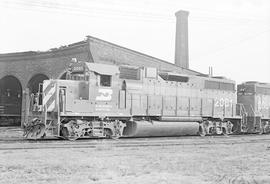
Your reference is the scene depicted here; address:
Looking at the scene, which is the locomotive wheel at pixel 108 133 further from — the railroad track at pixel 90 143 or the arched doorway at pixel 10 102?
the arched doorway at pixel 10 102

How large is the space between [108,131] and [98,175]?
30.9 ft

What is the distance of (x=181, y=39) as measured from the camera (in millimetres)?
44594

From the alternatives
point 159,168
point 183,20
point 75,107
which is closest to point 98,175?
point 159,168

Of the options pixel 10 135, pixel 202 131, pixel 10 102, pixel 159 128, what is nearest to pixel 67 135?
pixel 159 128

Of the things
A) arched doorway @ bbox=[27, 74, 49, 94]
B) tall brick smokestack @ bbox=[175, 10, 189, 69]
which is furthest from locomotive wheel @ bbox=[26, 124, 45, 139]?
tall brick smokestack @ bbox=[175, 10, 189, 69]

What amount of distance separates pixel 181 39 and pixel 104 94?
29788 millimetres

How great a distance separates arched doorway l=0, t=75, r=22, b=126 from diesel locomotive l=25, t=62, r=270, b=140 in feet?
48.8

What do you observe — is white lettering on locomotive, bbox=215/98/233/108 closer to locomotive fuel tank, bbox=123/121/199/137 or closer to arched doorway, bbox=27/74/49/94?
locomotive fuel tank, bbox=123/121/199/137

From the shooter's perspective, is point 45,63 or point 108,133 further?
point 45,63

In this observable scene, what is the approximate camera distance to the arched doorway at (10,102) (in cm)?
3234

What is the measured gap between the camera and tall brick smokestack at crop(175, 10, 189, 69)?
44.1 meters

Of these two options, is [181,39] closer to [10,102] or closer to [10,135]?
[10,102]

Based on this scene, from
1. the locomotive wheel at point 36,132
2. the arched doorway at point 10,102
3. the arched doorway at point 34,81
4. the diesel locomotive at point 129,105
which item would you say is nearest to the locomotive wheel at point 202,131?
the diesel locomotive at point 129,105

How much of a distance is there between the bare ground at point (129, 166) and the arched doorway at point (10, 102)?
888 inches
